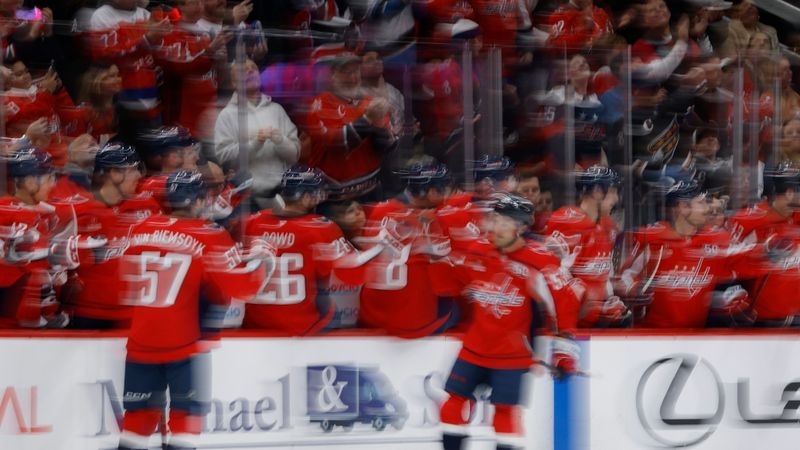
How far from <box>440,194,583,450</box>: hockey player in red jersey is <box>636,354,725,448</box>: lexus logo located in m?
0.56

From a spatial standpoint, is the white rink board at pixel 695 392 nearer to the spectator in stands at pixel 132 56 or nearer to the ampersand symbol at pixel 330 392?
the ampersand symbol at pixel 330 392

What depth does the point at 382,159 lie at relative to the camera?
6.60 m

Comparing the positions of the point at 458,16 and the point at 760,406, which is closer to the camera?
the point at 760,406

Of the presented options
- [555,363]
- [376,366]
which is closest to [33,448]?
[376,366]

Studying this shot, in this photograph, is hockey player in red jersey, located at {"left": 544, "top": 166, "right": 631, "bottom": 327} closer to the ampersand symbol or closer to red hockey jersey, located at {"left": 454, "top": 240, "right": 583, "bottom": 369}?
red hockey jersey, located at {"left": 454, "top": 240, "right": 583, "bottom": 369}

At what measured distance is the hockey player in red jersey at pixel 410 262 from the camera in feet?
21.2

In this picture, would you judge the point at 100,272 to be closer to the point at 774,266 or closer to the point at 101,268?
the point at 101,268

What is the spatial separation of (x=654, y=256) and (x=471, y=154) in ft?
3.51

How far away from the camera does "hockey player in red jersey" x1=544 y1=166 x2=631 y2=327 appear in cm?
670

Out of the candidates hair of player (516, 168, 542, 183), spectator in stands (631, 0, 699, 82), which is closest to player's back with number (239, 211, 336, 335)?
hair of player (516, 168, 542, 183)

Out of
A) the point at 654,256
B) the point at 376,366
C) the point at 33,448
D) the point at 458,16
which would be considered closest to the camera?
the point at 33,448

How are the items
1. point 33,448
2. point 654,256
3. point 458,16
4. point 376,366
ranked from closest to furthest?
point 33,448 → point 376,366 → point 654,256 → point 458,16

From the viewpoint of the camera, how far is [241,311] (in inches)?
247

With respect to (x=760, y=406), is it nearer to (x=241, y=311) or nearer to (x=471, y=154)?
(x=471, y=154)
